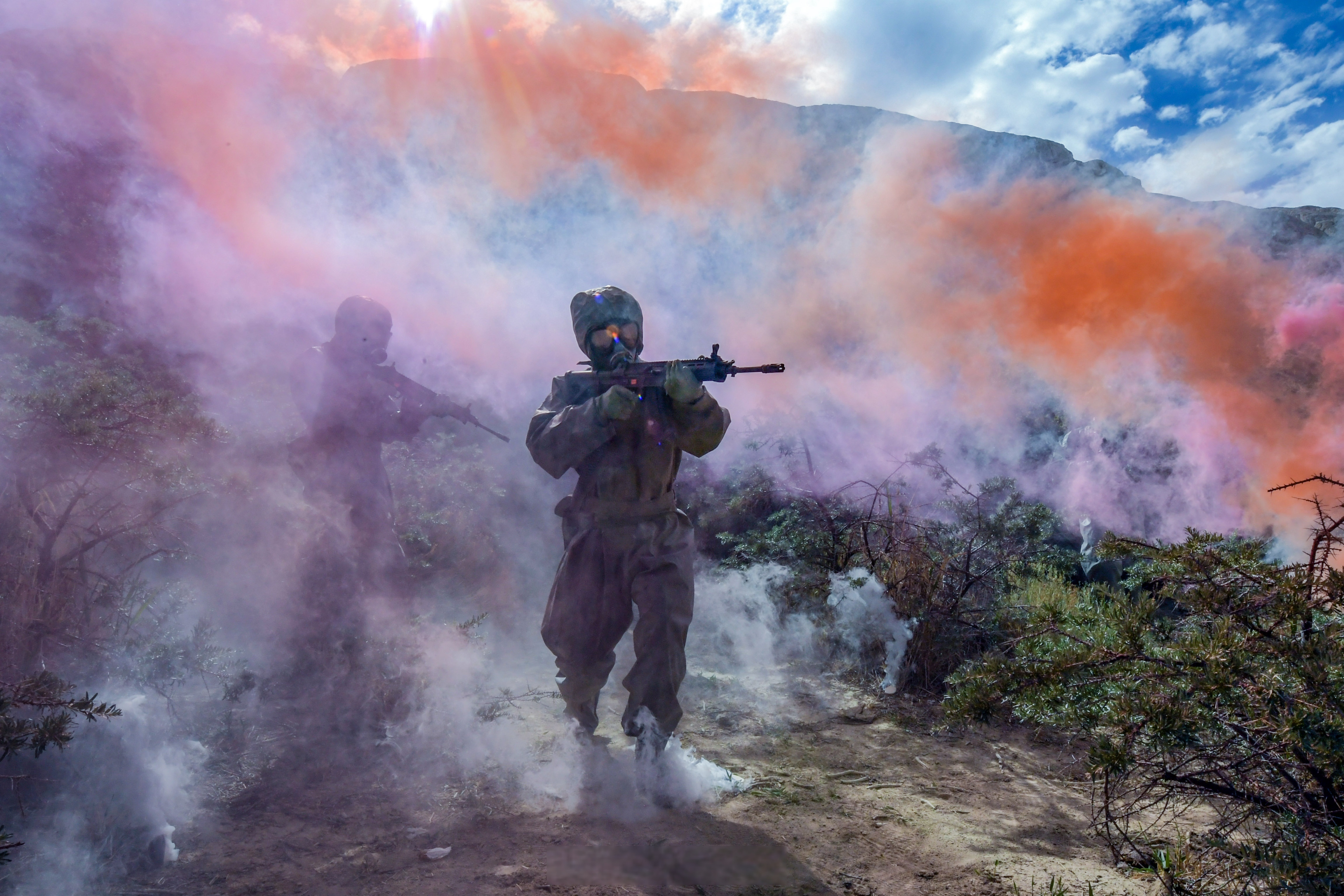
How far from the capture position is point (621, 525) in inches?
152

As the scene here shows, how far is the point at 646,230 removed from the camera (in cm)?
861

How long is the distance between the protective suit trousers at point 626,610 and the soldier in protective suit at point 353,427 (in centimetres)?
174

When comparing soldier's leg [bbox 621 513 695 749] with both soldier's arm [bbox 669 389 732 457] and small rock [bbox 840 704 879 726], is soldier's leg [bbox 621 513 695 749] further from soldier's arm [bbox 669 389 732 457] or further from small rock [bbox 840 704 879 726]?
small rock [bbox 840 704 879 726]

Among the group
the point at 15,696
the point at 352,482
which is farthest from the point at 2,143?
the point at 15,696

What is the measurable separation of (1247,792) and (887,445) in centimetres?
632

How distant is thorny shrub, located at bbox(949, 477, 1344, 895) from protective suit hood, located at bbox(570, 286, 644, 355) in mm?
2410

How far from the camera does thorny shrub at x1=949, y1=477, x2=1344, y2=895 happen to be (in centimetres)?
203

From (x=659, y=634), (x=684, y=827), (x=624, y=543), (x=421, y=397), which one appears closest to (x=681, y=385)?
(x=624, y=543)

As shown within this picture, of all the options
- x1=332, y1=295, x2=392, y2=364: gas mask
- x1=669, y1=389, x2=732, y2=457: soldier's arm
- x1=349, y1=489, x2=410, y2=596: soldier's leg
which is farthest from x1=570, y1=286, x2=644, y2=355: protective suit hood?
x1=349, y1=489, x2=410, y2=596: soldier's leg

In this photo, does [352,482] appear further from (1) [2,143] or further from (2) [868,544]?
(1) [2,143]

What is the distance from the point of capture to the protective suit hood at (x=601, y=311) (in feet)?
13.0

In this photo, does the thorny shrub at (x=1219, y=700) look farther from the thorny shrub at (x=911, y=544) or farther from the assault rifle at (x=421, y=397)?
the assault rifle at (x=421, y=397)

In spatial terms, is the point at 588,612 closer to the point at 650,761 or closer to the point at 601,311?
the point at 650,761

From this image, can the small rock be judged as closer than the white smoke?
Yes
